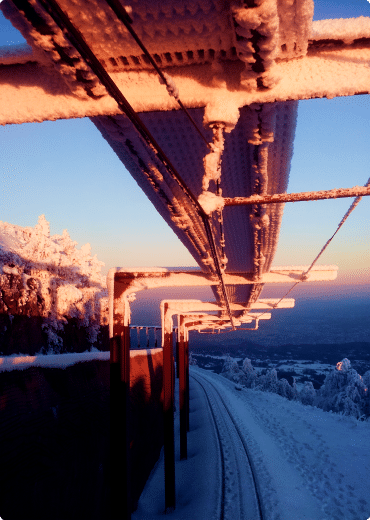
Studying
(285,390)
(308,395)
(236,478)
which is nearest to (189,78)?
(236,478)

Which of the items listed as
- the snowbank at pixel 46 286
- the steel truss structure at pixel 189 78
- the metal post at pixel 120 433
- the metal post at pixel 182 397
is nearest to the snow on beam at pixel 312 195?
the steel truss structure at pixel 189 78

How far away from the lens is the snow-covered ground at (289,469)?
935 cm

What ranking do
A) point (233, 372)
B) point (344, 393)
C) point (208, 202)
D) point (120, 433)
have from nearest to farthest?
point (208, 202) < point (120, 433) < point (344, 393) < point (233, 372)

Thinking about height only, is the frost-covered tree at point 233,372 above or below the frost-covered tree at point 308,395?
below

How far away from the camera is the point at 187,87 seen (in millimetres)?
2127

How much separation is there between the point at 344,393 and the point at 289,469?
74.3 ft

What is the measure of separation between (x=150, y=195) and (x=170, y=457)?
9189 millimetres

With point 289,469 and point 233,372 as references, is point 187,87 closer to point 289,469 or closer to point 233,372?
point 289,469

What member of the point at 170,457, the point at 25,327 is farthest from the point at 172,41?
the point at 25,327

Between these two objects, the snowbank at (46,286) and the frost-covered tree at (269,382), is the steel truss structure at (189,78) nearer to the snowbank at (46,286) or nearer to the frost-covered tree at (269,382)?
the snowbank at (46,286)

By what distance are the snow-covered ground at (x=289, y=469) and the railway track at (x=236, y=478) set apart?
0.87ft

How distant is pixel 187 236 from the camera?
15.3ft

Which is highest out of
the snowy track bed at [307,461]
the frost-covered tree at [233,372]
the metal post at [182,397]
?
the metal post at [182,397]

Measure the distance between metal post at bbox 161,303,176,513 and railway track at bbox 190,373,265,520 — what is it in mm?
1592
